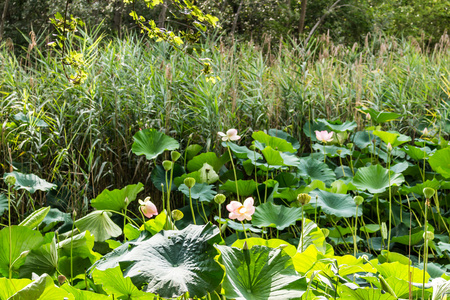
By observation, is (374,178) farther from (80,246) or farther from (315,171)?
(80,246)

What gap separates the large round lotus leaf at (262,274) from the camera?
2.78 ft

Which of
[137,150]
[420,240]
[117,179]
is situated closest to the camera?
[420,240]

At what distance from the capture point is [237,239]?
1814 millimetres

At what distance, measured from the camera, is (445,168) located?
7.37 ft

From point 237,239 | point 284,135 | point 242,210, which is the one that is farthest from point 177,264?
point 284,135

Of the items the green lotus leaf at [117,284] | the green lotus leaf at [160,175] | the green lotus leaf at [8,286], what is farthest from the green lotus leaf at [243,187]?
the green lotus leaf at [8,286]

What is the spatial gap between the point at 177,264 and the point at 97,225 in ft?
2.48

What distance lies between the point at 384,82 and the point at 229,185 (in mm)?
2028

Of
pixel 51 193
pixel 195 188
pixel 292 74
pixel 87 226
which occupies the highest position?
pixel 292 74

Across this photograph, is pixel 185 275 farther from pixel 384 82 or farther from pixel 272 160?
pixel 384 82

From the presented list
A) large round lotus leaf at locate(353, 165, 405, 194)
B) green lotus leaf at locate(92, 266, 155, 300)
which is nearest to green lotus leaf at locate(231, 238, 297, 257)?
green lotus leaf at locate(92, 266, 155, 300)

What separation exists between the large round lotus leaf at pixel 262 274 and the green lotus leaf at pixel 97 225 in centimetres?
78

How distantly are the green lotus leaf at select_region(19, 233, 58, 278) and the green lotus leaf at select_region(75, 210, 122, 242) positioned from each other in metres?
0.23

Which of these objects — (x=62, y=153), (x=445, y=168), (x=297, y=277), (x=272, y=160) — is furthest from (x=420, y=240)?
(x=62, y=153)
